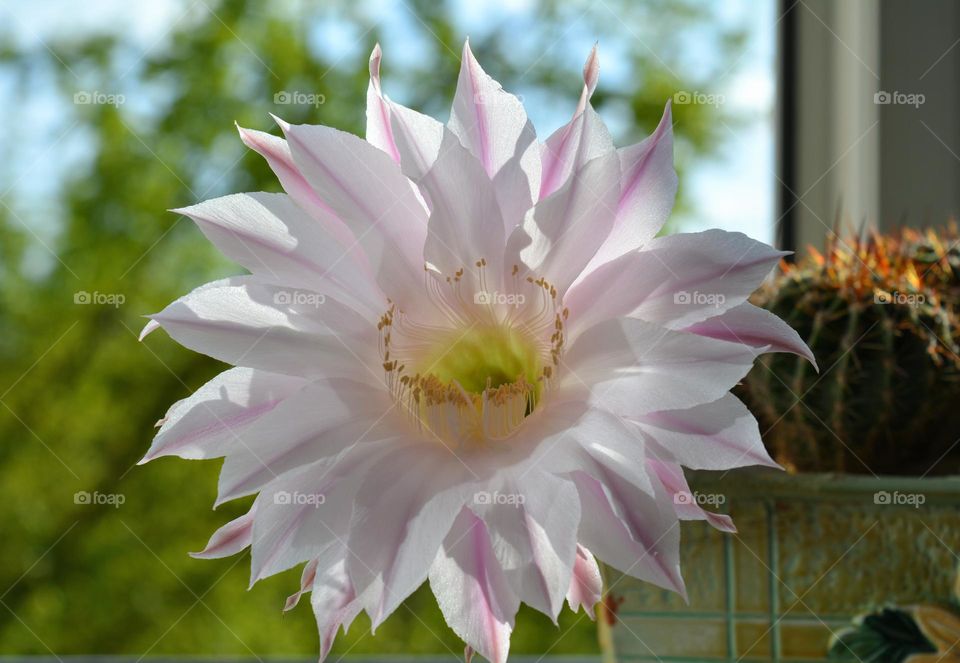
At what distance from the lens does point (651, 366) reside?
0.40m

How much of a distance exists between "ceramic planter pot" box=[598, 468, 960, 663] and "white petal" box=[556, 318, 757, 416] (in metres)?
0.16

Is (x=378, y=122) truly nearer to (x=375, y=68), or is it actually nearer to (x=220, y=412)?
(x=375, y=68)

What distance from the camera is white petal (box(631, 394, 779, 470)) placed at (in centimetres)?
41

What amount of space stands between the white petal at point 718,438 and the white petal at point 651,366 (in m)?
0.03

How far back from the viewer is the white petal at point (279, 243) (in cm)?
44

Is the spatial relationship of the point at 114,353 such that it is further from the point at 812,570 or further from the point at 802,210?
the point at 812,570

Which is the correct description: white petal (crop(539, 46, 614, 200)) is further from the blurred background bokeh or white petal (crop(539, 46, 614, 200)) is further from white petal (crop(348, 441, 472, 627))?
the blurred background bokeh

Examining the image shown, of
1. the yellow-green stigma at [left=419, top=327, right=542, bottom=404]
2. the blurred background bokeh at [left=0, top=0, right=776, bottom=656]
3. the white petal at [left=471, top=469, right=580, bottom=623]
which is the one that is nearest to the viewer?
the white petal at [left=471, top=469, right=580, bottom=623]

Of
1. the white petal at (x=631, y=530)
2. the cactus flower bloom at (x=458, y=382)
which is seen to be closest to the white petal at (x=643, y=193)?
the cactus flower bloom at (x=458, y=382)

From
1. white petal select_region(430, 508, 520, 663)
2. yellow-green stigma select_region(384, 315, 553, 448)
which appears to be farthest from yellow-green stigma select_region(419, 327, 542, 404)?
white petal select_region(430, 508, 520, 663)

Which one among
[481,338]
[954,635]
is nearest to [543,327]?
[481,338]

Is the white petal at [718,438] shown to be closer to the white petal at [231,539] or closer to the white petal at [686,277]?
the white petal at [686,277]

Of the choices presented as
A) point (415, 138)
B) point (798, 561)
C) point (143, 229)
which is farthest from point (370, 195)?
point (143, 229)

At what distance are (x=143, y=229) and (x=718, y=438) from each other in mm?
2242
